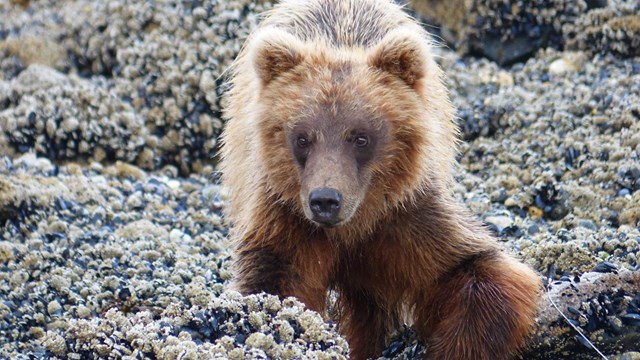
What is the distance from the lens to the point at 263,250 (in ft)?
20.5

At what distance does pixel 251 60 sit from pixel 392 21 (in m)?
1.06

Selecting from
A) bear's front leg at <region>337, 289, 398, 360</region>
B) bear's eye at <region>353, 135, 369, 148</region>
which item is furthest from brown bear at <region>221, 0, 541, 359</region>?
bear's front leg at <region>337, 289, 398, 360</region>

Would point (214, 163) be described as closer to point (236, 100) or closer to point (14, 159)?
point (14, 159)

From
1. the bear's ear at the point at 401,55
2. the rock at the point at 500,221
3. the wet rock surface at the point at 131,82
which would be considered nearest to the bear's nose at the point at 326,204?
the bear's ear at the point at 401,55

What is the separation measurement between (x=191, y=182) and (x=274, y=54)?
3.50 m

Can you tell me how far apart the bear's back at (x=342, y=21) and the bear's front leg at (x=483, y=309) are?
1.50 meters

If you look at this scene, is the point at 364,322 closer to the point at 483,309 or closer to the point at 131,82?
the point at 483,309

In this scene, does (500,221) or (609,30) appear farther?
(609,30)

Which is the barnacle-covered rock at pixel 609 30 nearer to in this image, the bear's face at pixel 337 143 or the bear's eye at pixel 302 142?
the bear's face at pixel 337 143

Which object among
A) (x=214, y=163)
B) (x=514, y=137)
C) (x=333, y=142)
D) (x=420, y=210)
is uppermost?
(x=333, y=142)

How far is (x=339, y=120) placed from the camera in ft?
19.7

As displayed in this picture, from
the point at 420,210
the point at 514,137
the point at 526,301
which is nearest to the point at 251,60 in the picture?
the point at 420,210

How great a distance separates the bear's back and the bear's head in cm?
18

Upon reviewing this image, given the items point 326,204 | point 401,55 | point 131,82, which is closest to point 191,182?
point 131,82
